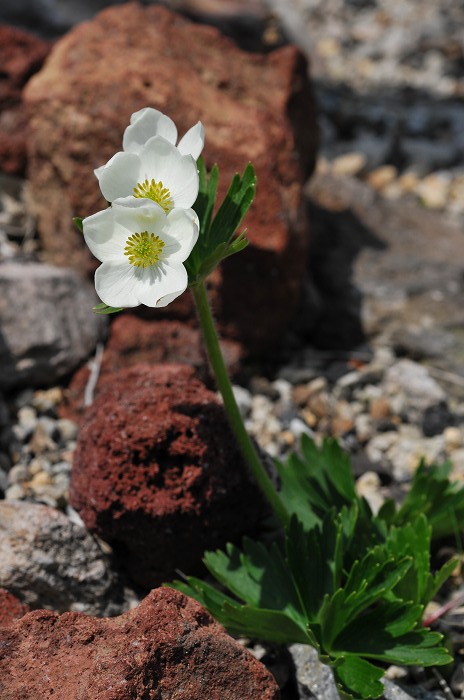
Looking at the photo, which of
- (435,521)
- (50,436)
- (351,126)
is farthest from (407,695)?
(351,126)

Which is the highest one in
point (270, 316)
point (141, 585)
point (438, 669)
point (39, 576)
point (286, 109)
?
point (286, 109)

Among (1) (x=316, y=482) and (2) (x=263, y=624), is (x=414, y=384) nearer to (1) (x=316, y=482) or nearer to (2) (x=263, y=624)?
(1) (x=316, y=482)

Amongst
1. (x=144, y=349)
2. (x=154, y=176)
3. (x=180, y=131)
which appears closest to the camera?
(x=154, y=176)

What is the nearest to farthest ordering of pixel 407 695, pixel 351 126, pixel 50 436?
1. pixel 407 695
2. pixel 50 436
3. pixel 351 126

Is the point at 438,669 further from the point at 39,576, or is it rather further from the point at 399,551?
the point at 39,576

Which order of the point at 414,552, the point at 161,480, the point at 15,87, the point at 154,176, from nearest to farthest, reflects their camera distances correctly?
the point at 154,176 → the point at 414,552 → the point at 161,480 → the point at 15,87

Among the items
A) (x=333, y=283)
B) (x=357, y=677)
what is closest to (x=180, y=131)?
(x=333, y=283)

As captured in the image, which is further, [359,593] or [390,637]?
Answer: [390,637]
